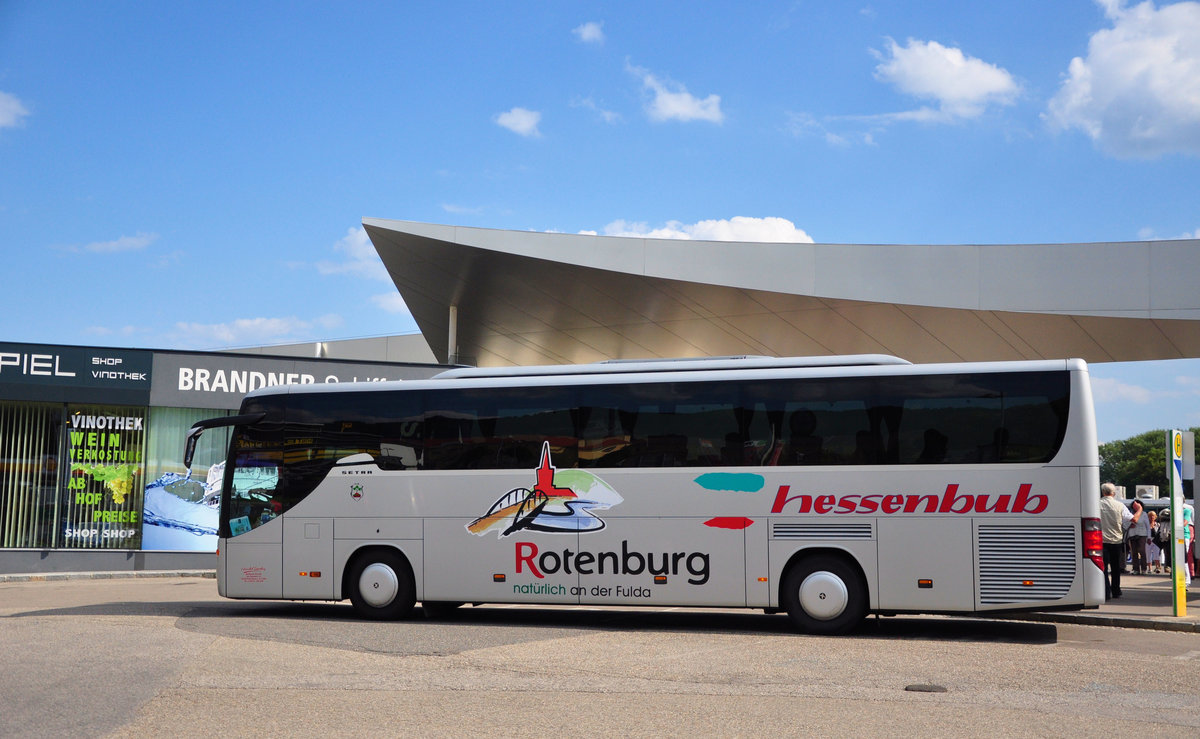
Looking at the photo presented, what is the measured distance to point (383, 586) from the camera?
1373 centimetres

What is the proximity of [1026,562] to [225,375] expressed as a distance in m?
18.8

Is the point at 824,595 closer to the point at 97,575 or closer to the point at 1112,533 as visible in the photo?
the point at 1112,533

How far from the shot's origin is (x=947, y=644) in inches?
440

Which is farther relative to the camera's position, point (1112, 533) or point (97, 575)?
point (97, 575)

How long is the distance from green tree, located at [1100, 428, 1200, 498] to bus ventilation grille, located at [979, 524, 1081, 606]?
90.8 metres

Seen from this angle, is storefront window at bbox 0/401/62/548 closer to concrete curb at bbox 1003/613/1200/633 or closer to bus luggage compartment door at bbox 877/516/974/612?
bus luggage compartment door at bbox 877/516/974/612

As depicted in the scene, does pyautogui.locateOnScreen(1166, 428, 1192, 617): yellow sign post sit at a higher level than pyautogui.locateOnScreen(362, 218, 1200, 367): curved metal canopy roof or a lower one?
lower

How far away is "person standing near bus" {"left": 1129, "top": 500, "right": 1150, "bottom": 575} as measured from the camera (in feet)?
73.4

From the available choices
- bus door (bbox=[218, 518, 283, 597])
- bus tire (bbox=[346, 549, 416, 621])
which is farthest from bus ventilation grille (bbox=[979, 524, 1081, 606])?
bus door (bbox=[218, 518, 283, 597])

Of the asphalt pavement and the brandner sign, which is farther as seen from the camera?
the brandner sign

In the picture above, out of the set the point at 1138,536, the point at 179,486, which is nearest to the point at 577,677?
the point at 1138,536

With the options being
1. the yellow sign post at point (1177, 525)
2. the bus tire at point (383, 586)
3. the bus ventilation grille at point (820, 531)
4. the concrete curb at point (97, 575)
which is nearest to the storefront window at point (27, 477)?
the concrete curb at point (97, 575)

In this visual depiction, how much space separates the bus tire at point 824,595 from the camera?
1207 centimetres

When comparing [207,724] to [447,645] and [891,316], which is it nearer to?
[447,645]
